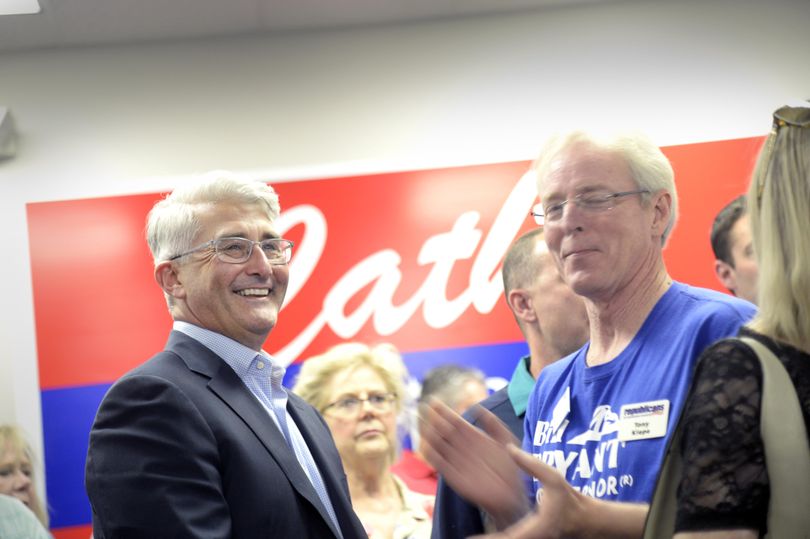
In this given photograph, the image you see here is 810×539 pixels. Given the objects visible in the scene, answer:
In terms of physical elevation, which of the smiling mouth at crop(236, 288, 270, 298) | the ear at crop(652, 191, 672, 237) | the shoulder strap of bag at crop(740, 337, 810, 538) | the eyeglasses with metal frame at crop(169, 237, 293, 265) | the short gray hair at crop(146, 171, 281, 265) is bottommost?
the shoulder strap of bag at crop(740, 337, 810, 538)

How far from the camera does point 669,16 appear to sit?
5.43 metres

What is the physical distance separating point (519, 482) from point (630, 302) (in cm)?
48

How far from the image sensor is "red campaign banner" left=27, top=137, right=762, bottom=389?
197 inches

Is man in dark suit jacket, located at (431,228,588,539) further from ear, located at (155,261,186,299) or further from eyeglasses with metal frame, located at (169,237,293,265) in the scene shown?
ear, located at (155,261,186,299)

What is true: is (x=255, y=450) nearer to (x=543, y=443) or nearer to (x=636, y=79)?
(x=543, y=443)

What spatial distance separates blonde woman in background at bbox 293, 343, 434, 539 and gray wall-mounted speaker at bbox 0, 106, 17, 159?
223cm

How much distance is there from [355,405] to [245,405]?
1.89 metres

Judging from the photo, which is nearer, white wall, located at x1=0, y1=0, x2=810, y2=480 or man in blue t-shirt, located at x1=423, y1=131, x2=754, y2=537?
man in blue t-shirt, located at x1=423, y1=131, x2=754, y2=537

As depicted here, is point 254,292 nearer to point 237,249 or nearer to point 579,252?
point 237,249

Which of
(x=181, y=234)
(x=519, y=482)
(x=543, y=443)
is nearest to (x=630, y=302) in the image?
(x=543, y=443)

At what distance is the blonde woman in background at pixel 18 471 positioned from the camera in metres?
4.67

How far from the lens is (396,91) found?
542 cm

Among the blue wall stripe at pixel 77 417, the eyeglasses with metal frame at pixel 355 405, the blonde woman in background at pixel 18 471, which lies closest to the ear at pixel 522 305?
the eyeglasses with metal frame at pixel 355 405

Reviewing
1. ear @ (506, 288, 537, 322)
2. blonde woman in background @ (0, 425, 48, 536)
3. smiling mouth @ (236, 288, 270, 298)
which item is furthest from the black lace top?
blonde woman in background @ (0, 425, 48, 536)
